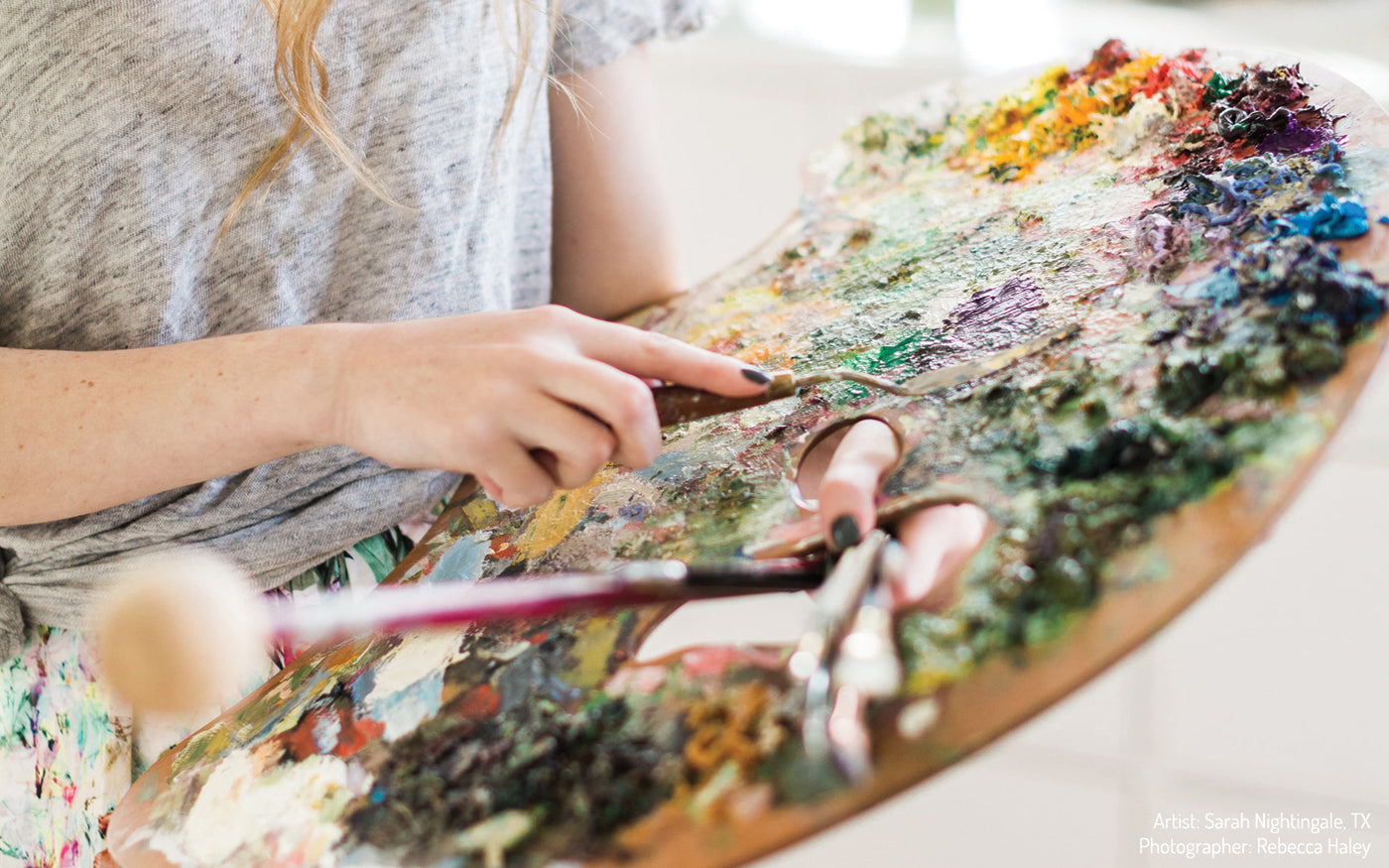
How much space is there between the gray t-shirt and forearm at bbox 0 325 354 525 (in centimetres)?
2

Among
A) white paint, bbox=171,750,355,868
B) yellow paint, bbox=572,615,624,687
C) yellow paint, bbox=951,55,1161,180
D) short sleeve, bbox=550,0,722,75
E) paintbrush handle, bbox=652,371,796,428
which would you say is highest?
short sleeve, bbox=550,0,722,75

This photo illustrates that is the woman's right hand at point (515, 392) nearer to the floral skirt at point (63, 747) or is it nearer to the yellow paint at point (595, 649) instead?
the yellow paint at point (595, 649)

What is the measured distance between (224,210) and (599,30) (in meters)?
0.33

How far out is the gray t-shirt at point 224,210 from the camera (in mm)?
527

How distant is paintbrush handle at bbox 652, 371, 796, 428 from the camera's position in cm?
43

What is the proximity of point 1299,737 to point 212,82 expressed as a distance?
4.78 feet

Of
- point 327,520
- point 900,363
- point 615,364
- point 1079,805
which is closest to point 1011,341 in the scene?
point 900,363

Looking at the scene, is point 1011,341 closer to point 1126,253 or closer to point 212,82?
point 1126,253

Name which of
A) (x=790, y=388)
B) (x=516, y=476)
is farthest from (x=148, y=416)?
(x=790, y=388)

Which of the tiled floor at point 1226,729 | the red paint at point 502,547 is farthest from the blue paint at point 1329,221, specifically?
the tiled floor at point 1226,729

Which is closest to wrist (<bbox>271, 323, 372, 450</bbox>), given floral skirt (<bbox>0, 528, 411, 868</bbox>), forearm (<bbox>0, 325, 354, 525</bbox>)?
forearm (<bbox>0, 325, 354, 525</bbox>)

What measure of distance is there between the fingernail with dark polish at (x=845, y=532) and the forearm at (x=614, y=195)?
44cm

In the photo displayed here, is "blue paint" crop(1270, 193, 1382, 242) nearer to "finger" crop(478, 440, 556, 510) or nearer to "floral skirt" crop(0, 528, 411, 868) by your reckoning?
"finger" crop(478, 440, 556, 510)

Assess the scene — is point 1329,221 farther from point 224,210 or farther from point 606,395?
point 224,210
